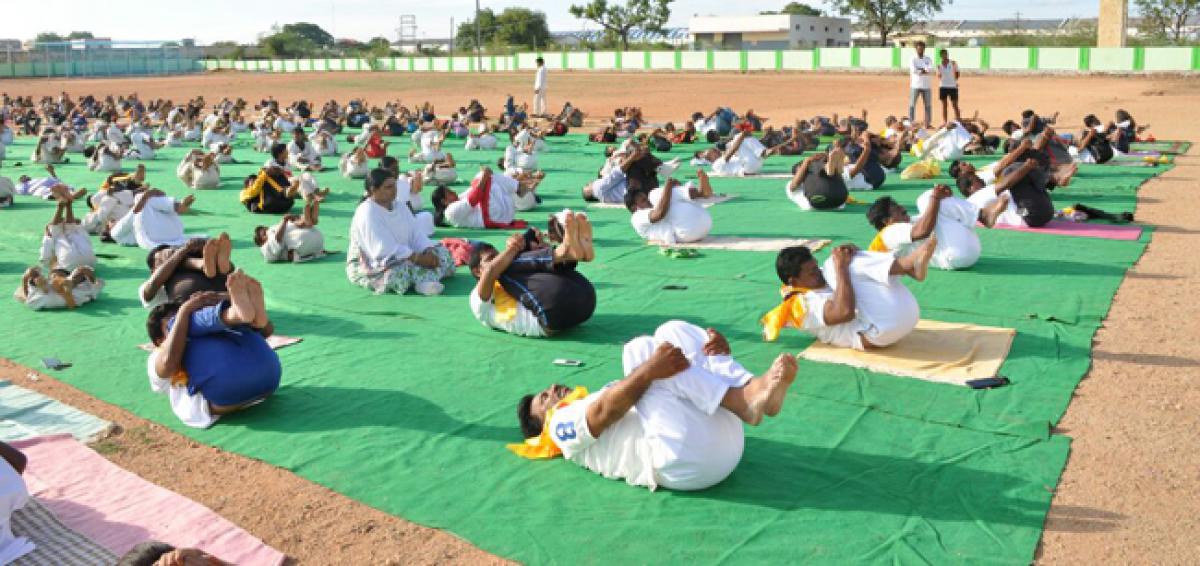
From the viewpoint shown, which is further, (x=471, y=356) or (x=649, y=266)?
(x=649, y=266)

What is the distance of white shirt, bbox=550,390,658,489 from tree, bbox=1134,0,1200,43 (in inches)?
2350

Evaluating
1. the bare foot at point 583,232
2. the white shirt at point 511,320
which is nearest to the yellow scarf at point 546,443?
the bare foot at point 583,232

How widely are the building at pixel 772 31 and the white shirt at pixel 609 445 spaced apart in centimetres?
7023

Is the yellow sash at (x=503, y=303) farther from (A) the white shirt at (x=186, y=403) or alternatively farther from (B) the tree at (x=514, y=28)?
(B) the tree at (x=514, y=28)

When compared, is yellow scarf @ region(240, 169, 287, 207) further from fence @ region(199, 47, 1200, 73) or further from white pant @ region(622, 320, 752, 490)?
fence @ region(199, 47, 1200, 73)

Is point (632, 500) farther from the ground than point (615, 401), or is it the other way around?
point (615, 401)

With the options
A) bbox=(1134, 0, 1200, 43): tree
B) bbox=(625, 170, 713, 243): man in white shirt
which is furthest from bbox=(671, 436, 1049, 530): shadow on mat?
bbox=(1134, 0, 1200, 43): tree

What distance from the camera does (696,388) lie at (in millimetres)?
4008

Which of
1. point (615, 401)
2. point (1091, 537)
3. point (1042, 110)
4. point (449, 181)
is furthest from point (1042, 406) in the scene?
point (1042, 110)

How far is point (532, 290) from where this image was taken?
647 cm

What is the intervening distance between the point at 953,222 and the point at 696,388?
477 centimetres

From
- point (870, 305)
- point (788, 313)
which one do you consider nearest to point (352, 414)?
point (788, 313)

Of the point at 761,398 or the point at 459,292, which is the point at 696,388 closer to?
the point at 761,398

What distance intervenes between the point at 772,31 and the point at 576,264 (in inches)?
2783
